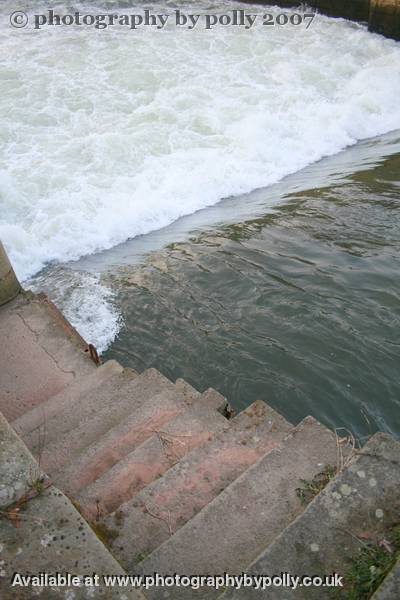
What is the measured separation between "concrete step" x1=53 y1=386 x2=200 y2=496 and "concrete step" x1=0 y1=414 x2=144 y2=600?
71cm

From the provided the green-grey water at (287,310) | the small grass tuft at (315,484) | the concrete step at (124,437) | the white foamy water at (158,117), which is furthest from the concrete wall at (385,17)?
the small grass tuft at (315,484)

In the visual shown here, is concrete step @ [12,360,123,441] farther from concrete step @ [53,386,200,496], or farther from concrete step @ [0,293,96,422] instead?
concrete step @ [53,386,200,496]

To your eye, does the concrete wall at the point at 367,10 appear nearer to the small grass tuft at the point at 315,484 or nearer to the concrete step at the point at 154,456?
the concrete step at the point at 154,456

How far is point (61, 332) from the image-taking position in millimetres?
5926

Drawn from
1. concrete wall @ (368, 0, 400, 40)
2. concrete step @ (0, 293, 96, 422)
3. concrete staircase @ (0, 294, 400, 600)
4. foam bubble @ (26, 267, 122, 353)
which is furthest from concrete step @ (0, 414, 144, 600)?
concrete wall @ (368, 0, 400, 40)

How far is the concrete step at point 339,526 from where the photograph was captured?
2510 millimetres

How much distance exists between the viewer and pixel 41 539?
9.05 ft

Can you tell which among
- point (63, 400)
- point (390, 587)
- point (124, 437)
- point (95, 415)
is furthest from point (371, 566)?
point (63, 400)

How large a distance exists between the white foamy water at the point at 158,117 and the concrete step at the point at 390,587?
7163 mm

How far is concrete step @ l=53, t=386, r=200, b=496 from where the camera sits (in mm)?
3900

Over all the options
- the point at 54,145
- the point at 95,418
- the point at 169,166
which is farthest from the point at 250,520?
the point at 54,145

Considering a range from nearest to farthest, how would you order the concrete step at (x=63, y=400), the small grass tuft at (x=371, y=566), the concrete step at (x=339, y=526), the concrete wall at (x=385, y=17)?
1. the small grass tuft at (x=371, y=566)
2. the concrete step at (x=339, y=526)
3. the concrete step at (x=63, y=400)
4. the concrete wall at (x=385, y=17)

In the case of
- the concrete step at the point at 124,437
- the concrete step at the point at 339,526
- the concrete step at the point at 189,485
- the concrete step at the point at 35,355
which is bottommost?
the concrete step at the point at 35,355

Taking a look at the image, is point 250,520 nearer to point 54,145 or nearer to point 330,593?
point 330,593
